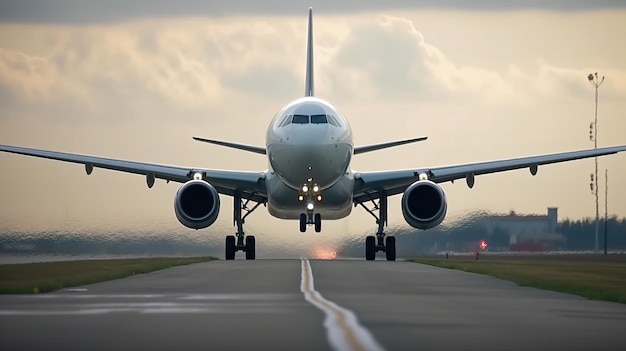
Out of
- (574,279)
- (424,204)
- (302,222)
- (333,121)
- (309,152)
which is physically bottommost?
(574,279)

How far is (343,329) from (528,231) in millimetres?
53398

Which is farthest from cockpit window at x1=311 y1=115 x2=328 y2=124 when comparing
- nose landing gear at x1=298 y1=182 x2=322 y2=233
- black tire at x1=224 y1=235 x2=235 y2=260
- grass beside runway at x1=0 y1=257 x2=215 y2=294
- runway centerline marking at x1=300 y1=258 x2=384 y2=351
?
runway centerline marking at x1=300 y1=258 x2=384 y2=351

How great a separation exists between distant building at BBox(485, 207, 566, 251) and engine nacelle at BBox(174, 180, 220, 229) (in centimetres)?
1852

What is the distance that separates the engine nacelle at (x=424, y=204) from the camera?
5762 centimetres

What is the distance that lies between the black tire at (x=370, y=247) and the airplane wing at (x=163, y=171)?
17.3 feet

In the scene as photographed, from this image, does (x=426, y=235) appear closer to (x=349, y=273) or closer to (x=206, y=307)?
(x=349, y=273)

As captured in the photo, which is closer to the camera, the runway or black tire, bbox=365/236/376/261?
the runway

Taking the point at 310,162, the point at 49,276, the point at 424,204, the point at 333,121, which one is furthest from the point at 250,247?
the point at 49,276

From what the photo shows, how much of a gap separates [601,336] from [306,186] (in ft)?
116

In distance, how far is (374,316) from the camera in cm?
2250

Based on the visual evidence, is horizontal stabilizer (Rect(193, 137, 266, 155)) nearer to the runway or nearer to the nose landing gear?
the nose landing gear

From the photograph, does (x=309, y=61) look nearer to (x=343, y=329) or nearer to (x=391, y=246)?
(x=391, y=246)

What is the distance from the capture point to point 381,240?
62.8 meters

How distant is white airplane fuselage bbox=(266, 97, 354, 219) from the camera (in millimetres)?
52531
